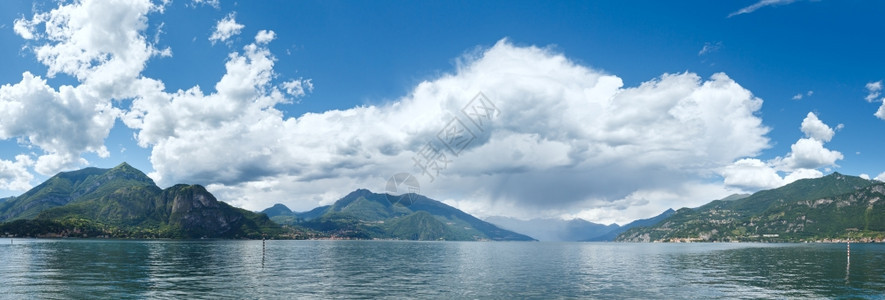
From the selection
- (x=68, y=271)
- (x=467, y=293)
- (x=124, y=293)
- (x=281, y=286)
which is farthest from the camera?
(x=68, y=271)

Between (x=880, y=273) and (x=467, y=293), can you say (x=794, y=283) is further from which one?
(x=467, y=293)

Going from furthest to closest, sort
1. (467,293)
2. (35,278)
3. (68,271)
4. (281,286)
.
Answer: (68,271) → (35,278) → (281,286) → (467,293)

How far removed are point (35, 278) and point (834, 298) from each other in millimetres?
131776

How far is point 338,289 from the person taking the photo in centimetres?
7394

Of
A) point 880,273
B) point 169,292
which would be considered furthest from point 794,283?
point 169,292

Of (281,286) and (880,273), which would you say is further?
(880,273)

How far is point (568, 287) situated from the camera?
79.4 meters

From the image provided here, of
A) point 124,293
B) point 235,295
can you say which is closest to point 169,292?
point 124,293

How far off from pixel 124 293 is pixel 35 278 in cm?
3249

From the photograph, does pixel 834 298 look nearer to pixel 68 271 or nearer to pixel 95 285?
pixel 95 285

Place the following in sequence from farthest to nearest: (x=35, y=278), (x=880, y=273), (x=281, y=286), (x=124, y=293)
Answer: (x=880, y=273) → (x=35, y=278) → (x=281, y=286) → (x=124, y=293)

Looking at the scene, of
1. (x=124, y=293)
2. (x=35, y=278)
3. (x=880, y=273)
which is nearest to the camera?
(x=124, y=293)

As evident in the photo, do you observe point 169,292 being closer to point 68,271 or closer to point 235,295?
point 235,295

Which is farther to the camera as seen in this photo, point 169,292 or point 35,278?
point 35,278
